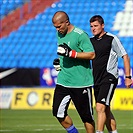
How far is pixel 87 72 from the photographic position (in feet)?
26.7

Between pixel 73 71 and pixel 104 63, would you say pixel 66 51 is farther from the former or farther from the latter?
pixel 104 63

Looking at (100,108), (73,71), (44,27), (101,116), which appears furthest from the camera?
(44,27)

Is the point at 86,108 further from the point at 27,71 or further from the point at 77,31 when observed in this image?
the point at 27,71

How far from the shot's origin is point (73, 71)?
8.12 metres

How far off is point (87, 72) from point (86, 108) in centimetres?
58

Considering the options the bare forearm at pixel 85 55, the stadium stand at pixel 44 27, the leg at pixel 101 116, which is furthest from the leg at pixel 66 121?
the stadium stand at pixel 44 27

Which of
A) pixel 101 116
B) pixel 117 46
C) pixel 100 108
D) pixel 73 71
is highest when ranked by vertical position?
pixel 117 46

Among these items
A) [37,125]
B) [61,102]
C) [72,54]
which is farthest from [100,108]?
[37,125]

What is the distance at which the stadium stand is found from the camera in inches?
995

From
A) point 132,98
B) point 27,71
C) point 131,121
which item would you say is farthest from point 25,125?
point 27,71

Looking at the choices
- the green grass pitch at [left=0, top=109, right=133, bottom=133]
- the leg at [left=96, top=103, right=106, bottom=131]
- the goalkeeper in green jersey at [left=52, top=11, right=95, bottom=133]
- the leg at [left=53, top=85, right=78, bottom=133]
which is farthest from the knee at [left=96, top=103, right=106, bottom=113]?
the green grass pitch at [left=0, top=109, right=133, bottom=133]

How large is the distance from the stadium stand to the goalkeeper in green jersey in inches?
630

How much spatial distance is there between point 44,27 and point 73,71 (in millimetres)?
19278

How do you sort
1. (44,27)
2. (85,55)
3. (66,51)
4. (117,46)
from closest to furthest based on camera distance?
(66,51) < (85,55) < (117,46) < (44,27)
